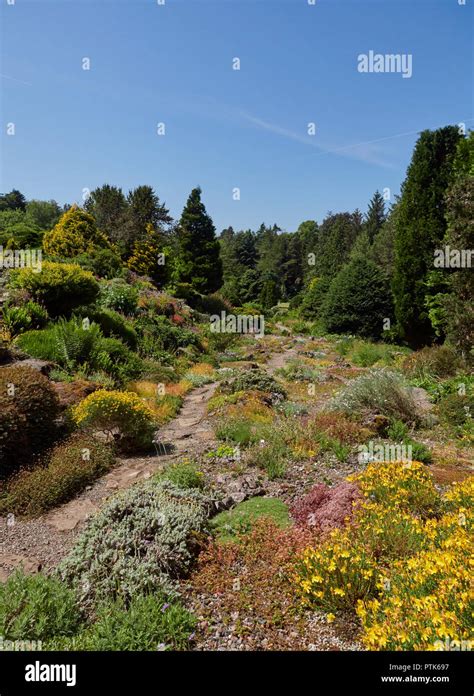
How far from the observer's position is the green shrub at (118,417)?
6.50 m

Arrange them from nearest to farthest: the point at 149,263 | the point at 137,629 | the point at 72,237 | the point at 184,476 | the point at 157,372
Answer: the point at 137,629 < the point at 184,476 < the point at 157,372 < the point at 72,237 < the point at 149,263

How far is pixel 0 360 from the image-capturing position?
321 inches

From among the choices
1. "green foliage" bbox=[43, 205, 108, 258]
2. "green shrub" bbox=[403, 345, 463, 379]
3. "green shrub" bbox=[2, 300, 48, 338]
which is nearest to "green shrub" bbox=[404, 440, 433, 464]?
"green shrub" bbox=[403, 345, 463, 379]

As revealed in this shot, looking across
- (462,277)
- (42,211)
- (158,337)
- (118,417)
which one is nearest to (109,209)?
(158,337)

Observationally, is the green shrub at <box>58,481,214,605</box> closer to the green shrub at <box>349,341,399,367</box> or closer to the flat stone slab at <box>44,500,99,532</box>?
the flat stone slab at <box>44,500,99,532</box>

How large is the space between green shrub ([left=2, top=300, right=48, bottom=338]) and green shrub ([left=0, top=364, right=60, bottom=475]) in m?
3.86

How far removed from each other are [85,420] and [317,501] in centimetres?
399

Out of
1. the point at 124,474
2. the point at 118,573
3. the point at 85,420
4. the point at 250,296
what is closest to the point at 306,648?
the point at 118,573

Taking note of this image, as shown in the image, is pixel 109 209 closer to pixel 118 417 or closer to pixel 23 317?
pixel 23 317

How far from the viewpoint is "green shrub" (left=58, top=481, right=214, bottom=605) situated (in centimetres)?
344

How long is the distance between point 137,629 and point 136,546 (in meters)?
1.03

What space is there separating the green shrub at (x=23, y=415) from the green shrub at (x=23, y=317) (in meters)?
3.86

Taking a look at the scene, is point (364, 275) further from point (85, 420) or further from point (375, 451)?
point (85, 420)

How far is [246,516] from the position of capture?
4691 millimetres
